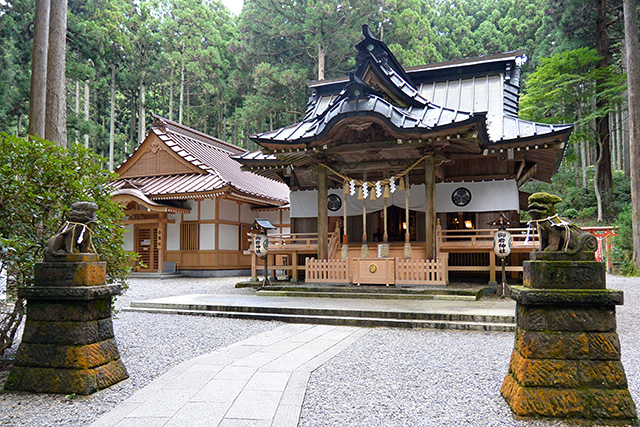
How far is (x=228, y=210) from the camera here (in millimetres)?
18656

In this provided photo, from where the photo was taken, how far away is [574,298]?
331cm

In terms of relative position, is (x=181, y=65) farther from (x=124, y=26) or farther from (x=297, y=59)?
(x=297, y=59)

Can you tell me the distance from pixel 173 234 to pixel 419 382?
15.9 m

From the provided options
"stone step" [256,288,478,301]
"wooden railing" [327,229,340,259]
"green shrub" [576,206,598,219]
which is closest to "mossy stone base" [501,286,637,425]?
"stone step" [256,288,478,301]

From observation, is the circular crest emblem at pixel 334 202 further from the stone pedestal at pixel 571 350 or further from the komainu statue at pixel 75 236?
the stone pedestal at pixel 571 350

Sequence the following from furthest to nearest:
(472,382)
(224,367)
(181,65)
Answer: (181,65) → (224,367) → (472,382)

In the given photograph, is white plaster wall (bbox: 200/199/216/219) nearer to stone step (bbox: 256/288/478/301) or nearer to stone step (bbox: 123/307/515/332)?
stone step (bbox: 256/288/478/301)

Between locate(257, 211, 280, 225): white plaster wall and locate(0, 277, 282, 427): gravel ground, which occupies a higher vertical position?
locate(257, 211, 280, 225): white plaster wall

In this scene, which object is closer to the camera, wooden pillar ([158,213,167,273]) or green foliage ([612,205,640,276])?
green foliage ([612,205,640,276])

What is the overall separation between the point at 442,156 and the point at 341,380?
25.0 feet

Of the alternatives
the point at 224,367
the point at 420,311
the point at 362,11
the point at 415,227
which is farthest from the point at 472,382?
the point at 362,11

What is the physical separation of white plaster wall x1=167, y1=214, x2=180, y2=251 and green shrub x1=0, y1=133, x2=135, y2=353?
44.0 feet

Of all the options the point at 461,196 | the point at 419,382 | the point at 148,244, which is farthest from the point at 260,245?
the point at 148,244

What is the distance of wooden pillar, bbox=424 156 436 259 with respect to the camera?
10.3m
